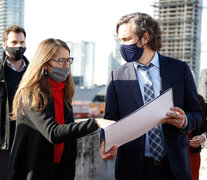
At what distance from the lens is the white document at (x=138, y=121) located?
6.10 feet

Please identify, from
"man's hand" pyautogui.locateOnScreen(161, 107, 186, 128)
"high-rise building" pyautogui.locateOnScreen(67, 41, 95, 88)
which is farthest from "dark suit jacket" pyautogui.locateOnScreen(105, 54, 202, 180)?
"high-rise building" pyautogui.locateOnScreen(67, 41, 95, 88)

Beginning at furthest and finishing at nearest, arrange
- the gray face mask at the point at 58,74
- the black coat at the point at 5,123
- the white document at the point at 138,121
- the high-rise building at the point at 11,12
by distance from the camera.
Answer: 1. the high-rise building at the point at 11,12
2. the black coat at the point at 5,123
3. the gray face mask at the point at 58,74
4. the white document at the point at 138,121

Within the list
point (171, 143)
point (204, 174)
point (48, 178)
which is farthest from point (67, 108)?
point (204, 174)

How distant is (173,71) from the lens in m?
2.32

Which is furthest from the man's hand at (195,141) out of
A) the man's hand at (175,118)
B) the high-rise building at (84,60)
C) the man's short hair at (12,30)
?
the high-rise building at (84,60)

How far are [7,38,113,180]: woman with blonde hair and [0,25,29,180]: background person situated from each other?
928mm

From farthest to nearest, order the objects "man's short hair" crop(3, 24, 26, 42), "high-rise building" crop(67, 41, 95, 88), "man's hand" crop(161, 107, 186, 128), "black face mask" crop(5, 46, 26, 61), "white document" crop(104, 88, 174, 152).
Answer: "high-rise building" crop(67, 41, 95, 88) < "man's short hair" crop(3, 24, 26, 42) < "black face mask" crop(5, 46, 26, 61) < "man's hand" crop(161, 107, 186, 128) < "white document" crop(104, 88, 174, 152)

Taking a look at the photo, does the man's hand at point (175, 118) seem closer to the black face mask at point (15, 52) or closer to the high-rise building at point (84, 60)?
the black face mask at point (15, 52)

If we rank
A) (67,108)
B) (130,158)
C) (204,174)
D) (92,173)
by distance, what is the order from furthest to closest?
1. (204,174)
2. (92,173)
3. (67,108)
4. (130,158)

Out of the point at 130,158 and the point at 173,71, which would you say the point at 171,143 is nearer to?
the point at 130,158

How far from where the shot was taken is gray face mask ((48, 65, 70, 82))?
2.41m

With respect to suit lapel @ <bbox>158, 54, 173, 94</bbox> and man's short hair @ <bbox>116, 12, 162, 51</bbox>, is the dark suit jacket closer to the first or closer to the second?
suit lapel @ <bbox>158, 54, 173, 94</bbox>

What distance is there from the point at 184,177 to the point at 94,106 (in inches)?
3075

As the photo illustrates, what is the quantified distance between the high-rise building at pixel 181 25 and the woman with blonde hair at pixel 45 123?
394 feet
